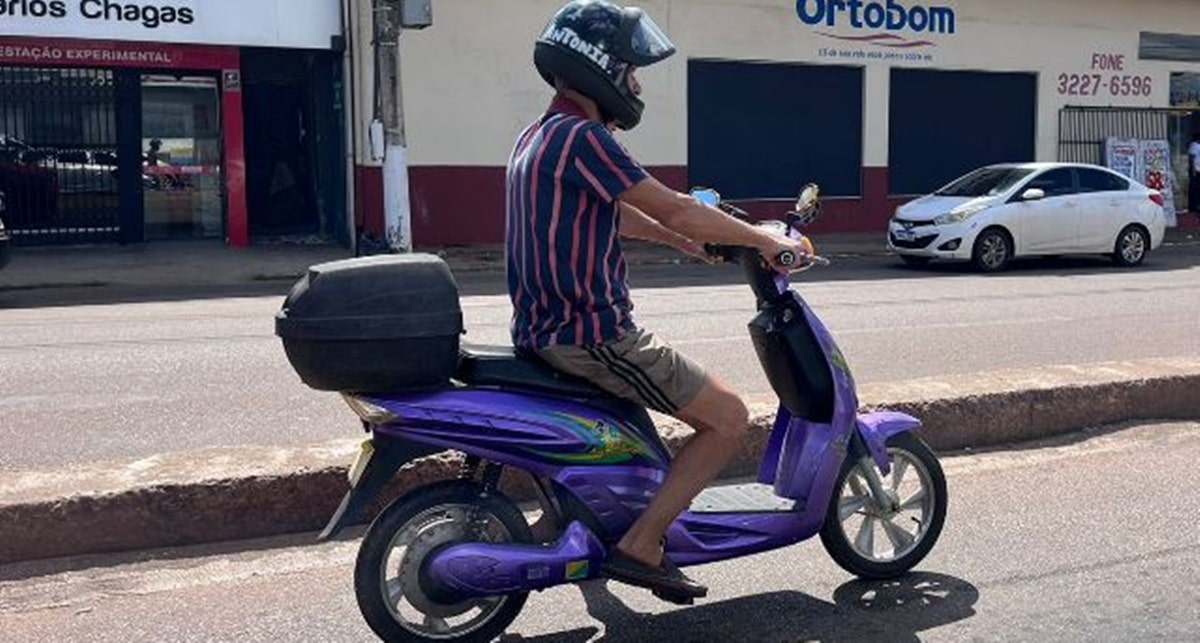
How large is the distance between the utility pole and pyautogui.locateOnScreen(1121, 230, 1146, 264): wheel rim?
397 inches

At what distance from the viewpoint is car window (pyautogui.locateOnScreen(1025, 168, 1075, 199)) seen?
1723cm

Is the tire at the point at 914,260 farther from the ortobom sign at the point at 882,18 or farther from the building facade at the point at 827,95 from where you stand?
the ortobom sign at the point at 882,18

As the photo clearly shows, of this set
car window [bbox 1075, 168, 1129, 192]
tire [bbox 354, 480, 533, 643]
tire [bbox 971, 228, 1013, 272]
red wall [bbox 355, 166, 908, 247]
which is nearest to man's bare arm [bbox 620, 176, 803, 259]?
tire [bbox 354, 480, 533, 643]

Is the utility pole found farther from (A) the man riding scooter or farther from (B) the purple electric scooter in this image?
(A) the man riding scooter

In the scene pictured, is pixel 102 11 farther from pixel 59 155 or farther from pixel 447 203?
pixel 447 203

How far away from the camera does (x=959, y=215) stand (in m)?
16.6

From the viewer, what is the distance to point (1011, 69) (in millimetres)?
23672

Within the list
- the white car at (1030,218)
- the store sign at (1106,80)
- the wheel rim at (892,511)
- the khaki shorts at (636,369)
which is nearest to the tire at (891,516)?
the wheel rim at (892,511)

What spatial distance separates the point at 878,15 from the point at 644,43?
1976 centimetres

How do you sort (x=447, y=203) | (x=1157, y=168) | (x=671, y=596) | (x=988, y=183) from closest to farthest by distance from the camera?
1. (x=671, y=596)
2. (x=988, y=183)
3. (x=447, y=203)
4. (x=1157, y=168)

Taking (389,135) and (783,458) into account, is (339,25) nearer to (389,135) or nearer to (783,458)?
(389,135)

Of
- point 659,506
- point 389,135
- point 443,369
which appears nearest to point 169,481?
point 443,369

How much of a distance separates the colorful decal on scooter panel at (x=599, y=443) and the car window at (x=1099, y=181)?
15.3m

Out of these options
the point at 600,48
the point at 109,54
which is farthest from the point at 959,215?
the point at 600,48
